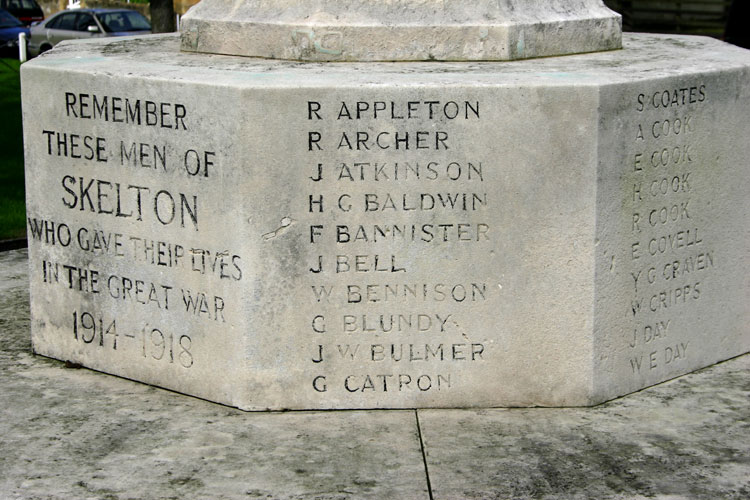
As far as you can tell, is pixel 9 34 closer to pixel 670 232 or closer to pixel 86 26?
pixel 86 26

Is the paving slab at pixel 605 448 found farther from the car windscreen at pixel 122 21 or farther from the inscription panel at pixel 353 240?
the car windscreen at pixel 122 21

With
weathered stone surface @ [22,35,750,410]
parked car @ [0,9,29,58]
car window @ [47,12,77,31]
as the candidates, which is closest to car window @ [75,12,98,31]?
car window @ [47,12,77,31]

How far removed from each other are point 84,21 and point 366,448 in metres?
20.9

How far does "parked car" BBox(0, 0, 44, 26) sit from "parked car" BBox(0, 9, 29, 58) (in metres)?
3.71

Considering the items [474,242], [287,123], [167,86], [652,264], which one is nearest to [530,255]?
[474,242]

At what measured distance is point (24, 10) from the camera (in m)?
32.0

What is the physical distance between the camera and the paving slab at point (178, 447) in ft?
13.9

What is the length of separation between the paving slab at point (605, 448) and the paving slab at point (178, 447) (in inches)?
7.0

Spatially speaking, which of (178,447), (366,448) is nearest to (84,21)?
(178,447)

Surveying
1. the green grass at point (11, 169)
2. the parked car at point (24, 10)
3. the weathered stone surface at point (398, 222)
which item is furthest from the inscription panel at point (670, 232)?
the parked car at point (24, 10)

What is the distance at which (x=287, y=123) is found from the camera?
4758 mm

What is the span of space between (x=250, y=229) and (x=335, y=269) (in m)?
0.39

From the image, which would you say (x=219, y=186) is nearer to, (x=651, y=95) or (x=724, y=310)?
(x=651, y=95)

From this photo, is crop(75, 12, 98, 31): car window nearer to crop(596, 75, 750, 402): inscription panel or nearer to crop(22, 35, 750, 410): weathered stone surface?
crop(22, 35, 750, 410): weathered stone surface
